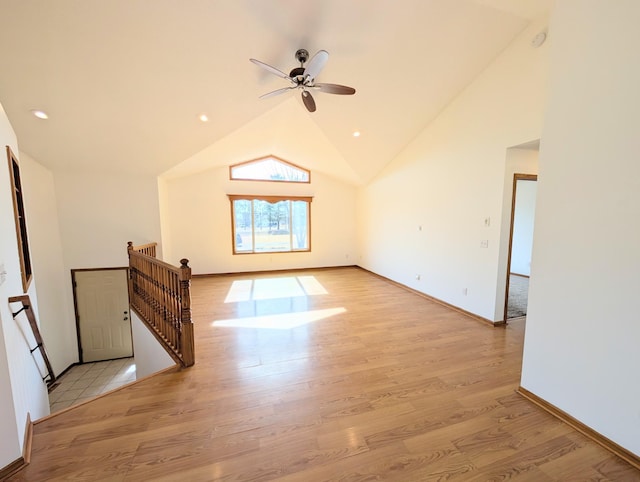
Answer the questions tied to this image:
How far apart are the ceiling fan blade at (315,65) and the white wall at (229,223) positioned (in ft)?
13.7

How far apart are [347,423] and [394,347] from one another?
1.22 meters

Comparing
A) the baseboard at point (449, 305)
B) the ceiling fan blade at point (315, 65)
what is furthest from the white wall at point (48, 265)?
the baseboard at point (449, 305)

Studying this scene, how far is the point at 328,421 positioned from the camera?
1.81 metres

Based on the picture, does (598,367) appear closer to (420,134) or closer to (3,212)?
(420,134)

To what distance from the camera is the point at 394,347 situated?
111 inches

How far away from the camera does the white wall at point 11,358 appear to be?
57.2 inches

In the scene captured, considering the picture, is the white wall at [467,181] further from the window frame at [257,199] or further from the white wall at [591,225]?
the window frame at [257,199]

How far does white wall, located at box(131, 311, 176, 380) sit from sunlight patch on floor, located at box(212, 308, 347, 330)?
681 millimetres

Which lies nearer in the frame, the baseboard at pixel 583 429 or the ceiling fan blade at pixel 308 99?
the baseboard at pixel 583 429

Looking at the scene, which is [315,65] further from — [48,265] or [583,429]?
[48,265]

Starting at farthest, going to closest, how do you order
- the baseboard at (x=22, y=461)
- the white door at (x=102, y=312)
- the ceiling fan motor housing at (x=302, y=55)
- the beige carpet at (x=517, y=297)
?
the white door at (x=102, y=312)
the beige carpet at (x=517, y=297)
the ceiling fan motor housing at (x=302, y=55)
the baseboard at (x=22, y=461)

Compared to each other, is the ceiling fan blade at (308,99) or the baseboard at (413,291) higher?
the ceiling fan blade at (308,99)

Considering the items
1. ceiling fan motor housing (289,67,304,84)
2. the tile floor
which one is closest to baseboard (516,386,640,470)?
ceiling fan motor housing (289,67,304,84)

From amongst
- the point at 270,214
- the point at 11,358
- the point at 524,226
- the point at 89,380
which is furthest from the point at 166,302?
the point at 524,226
